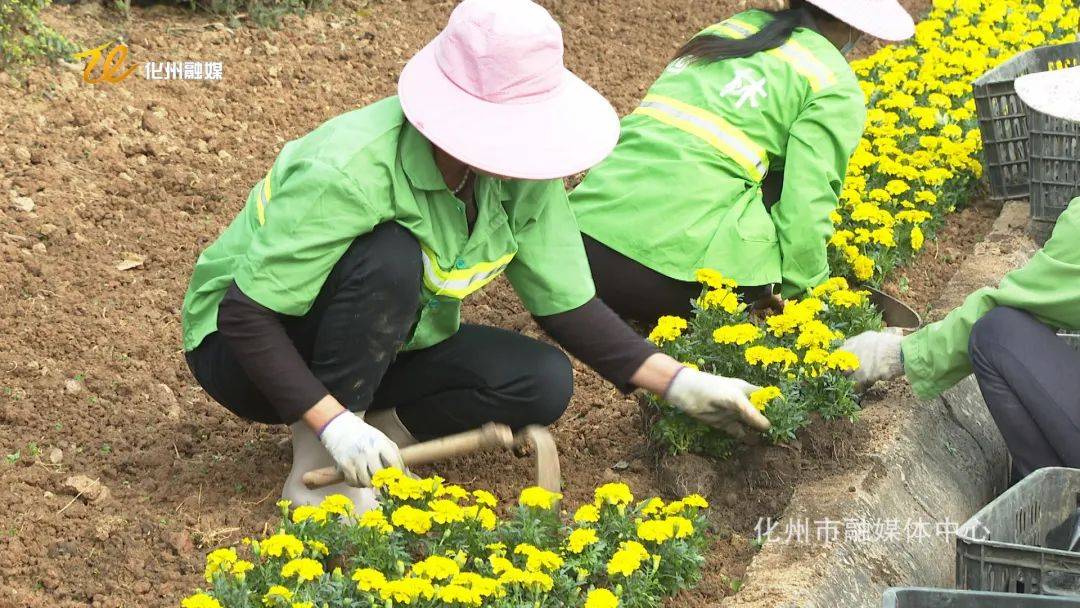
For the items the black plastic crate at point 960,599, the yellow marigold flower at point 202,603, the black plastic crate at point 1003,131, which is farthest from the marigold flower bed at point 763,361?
the black plastic crate at point 1003,131

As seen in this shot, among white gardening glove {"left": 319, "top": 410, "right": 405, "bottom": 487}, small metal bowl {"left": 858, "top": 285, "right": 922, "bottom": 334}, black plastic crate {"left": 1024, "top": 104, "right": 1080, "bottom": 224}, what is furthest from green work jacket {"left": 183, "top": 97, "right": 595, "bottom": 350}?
black plastic crate {"left": 1024, "top": 104, "right": 1080, "bottom": 224}

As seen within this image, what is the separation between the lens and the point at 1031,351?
3.21 meters

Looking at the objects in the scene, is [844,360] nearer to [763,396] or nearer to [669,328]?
[763,396]

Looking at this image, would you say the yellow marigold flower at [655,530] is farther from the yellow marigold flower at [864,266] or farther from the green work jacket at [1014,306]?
the yellow marigold flower at [864,266]

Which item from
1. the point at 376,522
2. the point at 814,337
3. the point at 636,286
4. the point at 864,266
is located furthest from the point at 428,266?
the point at 864,266

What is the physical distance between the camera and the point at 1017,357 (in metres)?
3.21

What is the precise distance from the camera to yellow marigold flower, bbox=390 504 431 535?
2.71 meters

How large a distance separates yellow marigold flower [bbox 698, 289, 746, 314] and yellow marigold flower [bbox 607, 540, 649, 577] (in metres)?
0.91

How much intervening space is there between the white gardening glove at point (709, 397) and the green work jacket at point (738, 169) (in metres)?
0.78

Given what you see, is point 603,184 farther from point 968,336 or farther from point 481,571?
point 481,571

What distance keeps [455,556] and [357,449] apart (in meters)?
0.30

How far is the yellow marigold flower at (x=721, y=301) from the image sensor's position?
352cm

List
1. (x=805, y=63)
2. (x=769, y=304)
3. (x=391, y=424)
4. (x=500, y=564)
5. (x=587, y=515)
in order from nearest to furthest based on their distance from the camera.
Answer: (x=500, y=564), (x=587, y=515), (x=391, y=424), (x=805, y=63), (x=769, y=304)

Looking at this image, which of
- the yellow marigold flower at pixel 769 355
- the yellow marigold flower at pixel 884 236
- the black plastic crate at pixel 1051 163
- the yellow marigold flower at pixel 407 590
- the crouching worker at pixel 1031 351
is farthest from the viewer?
the black plastic crate at pixel 1051 163
